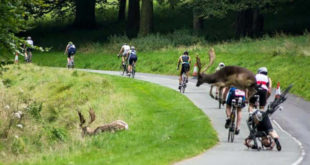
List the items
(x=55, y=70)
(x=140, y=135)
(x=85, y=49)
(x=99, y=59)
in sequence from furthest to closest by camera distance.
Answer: (x=85, y=49) → (x=99, y=59) → (x=55, y=70) → (x=140, y=135)

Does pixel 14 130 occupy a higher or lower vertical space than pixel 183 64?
lower

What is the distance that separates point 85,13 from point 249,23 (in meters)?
18.4

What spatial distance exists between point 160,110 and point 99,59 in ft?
79.0

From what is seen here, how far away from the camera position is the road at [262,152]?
17672 millimetres

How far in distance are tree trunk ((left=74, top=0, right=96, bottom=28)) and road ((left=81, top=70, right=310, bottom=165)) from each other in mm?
32354

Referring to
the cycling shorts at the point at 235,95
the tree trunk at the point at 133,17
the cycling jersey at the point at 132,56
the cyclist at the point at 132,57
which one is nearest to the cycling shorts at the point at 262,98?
the cycling shorts at the point at 235,95

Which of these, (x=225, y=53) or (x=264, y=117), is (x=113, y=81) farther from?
(x=264, y=117)

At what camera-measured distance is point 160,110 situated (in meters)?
28.1

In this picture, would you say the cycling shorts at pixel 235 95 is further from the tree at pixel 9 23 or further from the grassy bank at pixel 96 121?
the tree at pixel 9 23

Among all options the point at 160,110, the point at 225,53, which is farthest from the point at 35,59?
the point at 160,110

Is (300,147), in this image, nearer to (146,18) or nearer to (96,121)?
(96,121)

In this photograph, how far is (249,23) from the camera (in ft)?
174

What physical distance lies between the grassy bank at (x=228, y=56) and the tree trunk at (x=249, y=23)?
3.28 meters

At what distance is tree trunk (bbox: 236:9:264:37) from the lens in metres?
52.0
